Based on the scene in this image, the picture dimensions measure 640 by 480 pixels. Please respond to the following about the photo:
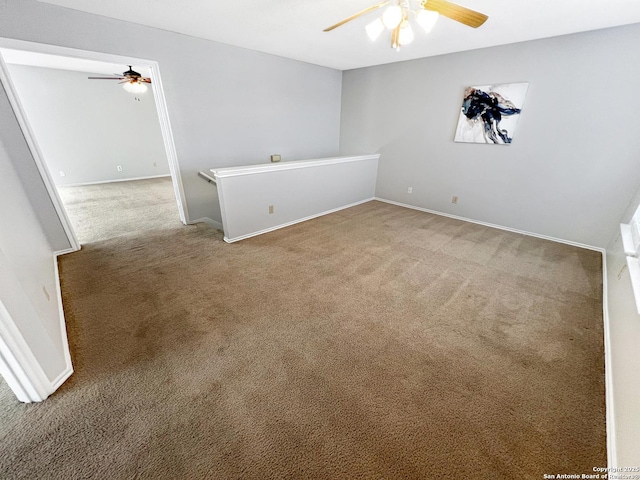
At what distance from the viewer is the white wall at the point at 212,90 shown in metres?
2.42

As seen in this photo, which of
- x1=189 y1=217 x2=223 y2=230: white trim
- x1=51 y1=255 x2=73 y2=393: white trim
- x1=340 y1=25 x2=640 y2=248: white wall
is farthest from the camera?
x1=189 y1=217 x2=223 y2=230: white trim

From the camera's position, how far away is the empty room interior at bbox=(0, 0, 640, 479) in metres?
1.22

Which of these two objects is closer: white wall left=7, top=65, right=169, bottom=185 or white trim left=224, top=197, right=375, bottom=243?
white trim left=224, top=197, right=375, bottom=243

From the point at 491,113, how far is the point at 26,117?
5438 millimetres

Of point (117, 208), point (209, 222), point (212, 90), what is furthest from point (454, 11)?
point (117, 208)

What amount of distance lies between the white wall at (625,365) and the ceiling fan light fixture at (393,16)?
7.45 feet

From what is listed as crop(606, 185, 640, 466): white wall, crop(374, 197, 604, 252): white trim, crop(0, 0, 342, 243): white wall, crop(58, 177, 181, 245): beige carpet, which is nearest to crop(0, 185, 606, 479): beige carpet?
crop(606, 185, 640, 466): white wall

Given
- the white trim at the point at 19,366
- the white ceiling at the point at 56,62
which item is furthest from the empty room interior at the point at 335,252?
the white ceiling at the point at 56,62

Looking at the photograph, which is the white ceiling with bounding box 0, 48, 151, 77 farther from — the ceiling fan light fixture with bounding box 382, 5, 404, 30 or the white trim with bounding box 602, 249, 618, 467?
the white trim with bounding box 602, 249, 618, 467

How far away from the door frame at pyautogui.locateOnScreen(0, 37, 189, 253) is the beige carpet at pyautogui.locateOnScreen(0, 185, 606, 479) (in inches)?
25.0

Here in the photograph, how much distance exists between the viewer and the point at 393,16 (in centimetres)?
161

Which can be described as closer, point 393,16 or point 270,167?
point 393,16

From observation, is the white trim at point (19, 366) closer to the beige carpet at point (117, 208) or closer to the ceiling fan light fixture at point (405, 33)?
the beige carpet at point (117, 208)

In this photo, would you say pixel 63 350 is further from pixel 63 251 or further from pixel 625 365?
pixel 625 365
